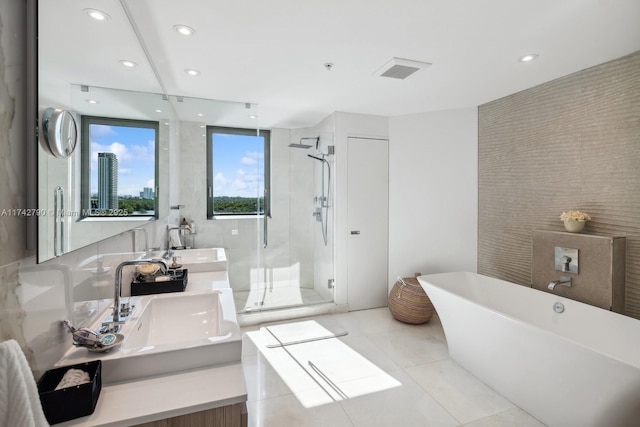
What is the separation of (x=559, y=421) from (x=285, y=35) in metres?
3.07

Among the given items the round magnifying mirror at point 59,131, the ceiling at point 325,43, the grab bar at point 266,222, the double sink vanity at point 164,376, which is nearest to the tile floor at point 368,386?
the double sink vanity at point 164,376

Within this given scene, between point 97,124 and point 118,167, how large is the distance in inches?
12.0

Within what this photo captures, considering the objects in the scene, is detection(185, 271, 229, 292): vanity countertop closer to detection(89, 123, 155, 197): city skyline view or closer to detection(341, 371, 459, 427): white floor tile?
detection(89, 123, 155, 197): city skyline view

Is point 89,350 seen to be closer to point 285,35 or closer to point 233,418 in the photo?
point 233,418

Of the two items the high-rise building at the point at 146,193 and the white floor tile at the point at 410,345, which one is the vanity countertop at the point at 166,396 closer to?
the high-rise building at the point at 146,193

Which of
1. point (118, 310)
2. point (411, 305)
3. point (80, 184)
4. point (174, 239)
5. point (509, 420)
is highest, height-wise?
point (80, 184)

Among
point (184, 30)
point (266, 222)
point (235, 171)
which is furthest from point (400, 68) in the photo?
point (266, 222)

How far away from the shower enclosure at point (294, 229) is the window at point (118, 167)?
1.78m

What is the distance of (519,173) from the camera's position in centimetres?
328

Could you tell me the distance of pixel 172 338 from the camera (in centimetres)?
169

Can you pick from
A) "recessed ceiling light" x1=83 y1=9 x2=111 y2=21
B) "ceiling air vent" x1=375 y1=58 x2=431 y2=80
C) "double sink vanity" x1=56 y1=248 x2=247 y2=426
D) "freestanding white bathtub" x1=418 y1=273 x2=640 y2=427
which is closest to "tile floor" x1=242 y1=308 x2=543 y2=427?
"freestanding white bathtub" x1=418 y1=273 x2=640 y2=427

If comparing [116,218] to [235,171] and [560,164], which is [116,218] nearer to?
[235,171]

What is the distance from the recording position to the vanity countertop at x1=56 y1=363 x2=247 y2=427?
3.25 ft

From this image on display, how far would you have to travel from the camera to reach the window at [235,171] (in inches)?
144
